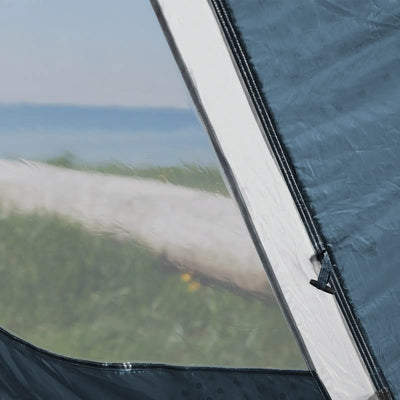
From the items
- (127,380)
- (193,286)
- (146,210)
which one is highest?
(146,210)

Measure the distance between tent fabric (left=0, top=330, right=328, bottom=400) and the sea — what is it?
15.5 inches

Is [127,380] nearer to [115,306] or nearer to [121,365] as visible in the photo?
[121,365]

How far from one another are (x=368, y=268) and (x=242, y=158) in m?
0.28

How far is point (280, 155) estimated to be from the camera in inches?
49.8

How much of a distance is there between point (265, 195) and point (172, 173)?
32 centimetres

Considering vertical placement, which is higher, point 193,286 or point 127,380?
point 193,286

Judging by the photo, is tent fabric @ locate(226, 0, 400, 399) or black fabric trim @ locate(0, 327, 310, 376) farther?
black fabric trim @ locate(0, 327, 310, 376)

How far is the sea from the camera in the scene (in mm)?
1574

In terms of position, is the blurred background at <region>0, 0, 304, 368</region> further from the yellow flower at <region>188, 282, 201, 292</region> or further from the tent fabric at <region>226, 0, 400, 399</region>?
the tent fabric at <region>226, 0, 400, 399</region>

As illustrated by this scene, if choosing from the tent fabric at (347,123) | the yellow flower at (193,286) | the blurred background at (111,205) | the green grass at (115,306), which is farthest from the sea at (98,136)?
the tent fabric at (347,123)

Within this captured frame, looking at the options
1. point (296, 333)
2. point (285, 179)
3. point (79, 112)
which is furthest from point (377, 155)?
point (79, 112)

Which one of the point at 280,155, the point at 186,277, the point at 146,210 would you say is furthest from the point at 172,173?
the point at 280,155

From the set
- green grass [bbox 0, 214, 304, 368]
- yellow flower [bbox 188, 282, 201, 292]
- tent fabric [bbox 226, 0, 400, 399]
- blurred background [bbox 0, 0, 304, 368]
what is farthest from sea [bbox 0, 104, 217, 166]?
tent fabric [bbox 226, 0, 400, 399]

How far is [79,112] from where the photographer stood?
5.21ft
